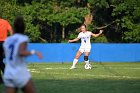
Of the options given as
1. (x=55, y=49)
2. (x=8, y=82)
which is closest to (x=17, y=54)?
(x=8, y=82)

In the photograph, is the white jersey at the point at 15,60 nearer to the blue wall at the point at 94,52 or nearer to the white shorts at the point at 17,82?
the white shorts at the point at 17,82

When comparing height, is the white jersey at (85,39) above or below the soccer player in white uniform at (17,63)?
below

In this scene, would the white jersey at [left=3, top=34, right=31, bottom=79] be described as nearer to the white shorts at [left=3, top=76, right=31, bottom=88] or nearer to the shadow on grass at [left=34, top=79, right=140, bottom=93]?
the white shorts at [left=3, top=76, right=31, bottom=88]

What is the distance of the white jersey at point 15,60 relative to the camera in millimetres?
7871

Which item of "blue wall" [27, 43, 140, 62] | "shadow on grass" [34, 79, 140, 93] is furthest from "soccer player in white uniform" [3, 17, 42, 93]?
"blue wall" [27, 43, 140, 62]

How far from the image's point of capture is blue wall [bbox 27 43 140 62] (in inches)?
1414

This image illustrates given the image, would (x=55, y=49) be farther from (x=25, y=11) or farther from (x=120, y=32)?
(x=120, y=32)

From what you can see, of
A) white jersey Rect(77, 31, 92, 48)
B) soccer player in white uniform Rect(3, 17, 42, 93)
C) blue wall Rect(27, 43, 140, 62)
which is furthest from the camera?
blue wall Rect(27, 43, 140, 62)

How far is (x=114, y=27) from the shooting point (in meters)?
51.7

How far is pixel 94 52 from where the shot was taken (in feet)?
119

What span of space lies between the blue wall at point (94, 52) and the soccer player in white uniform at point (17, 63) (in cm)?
2731

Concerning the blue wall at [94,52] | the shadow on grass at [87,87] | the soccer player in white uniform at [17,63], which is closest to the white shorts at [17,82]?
the soccer player in white uniform at [17,63]

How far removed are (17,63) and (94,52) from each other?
2837cm

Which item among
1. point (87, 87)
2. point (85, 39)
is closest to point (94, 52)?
point (85, 39)
